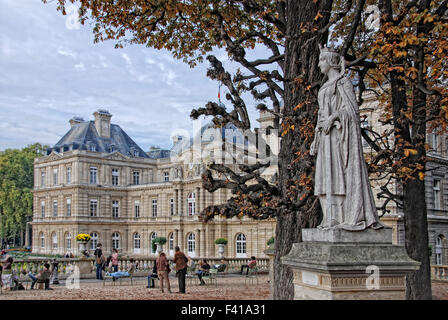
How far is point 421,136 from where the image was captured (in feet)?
35.7

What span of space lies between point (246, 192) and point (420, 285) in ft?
15.4

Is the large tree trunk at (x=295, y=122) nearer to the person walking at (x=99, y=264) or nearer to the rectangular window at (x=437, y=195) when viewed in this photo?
the person walking at (x=99, y=264)

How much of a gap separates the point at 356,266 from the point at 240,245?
1512 inches

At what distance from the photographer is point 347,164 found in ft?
20.2

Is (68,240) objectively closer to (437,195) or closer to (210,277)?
(437,195)

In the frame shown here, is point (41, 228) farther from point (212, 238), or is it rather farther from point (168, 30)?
point (168, 30)

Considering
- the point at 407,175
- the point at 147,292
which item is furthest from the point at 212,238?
the point at 407,175

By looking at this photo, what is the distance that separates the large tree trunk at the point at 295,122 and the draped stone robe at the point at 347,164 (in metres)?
2.73

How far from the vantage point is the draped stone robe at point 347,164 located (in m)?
6.02

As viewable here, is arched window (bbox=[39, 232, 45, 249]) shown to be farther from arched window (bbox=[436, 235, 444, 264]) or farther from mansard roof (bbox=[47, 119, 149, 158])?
arched window (bbox=[436, 235, 444, 264])

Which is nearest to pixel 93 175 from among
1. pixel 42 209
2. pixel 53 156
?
pixel 53 156

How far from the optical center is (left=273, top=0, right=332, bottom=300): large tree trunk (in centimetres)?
945

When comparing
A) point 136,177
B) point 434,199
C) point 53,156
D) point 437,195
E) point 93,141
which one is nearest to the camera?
point 434,199
